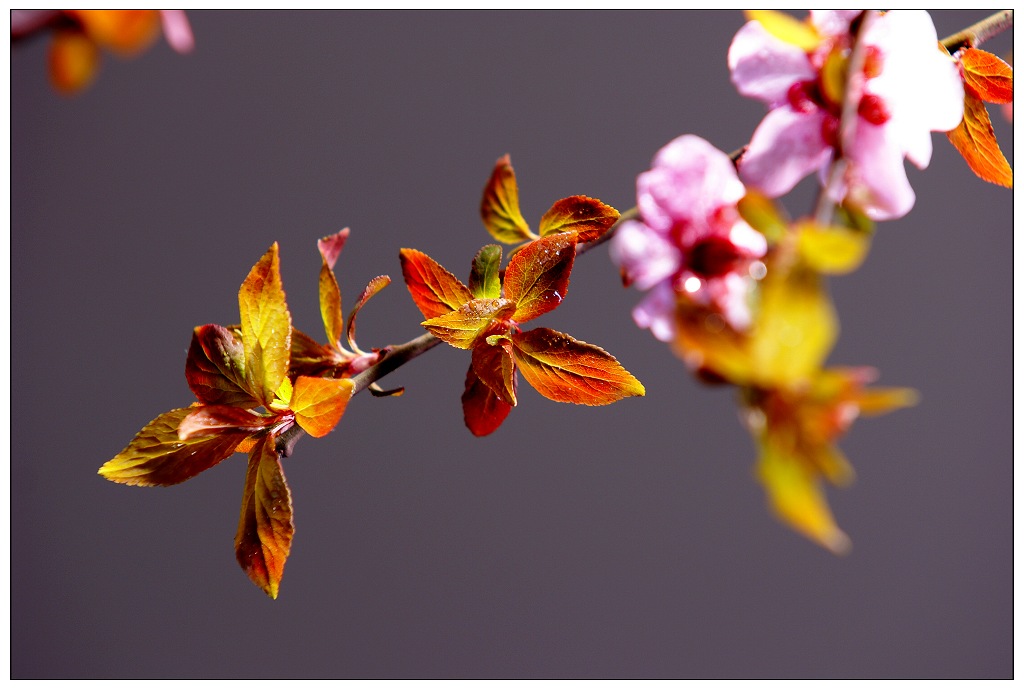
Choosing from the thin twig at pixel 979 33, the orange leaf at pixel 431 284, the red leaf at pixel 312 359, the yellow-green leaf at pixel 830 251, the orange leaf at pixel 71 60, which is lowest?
the red leaf at pixel 312 359

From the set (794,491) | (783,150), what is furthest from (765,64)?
(794,491)

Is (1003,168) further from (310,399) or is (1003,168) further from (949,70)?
(310,399)

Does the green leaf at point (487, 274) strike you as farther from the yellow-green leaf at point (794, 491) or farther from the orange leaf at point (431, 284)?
the yellow-green leaf at point (794, 491)

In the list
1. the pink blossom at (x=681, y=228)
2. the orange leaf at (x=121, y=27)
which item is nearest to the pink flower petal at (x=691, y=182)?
the pink blossom at (x=681, y=228)

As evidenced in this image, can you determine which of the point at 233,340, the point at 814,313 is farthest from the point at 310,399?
the point at 814,313

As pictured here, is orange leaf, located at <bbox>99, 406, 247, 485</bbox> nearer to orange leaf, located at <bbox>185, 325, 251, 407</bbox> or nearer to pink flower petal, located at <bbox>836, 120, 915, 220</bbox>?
orange leaf, located at <bbox>185, 325, 251, 407</bbox>

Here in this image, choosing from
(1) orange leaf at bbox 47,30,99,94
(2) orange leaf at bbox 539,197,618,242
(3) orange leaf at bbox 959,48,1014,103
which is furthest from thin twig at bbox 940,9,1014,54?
(1) orange leaf at bbox 47,30,99,94
